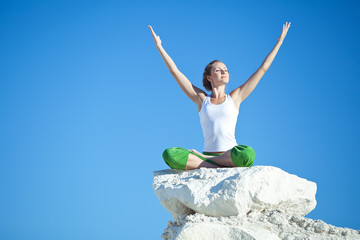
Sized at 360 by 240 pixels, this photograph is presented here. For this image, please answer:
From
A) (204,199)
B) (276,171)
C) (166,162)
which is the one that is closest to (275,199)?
(276,171)

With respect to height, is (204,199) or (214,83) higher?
(214,83)

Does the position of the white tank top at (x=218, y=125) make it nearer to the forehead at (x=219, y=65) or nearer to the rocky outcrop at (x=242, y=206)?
the forehead at (x=219, y=65)

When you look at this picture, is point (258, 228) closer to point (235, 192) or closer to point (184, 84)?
point (235, 192)

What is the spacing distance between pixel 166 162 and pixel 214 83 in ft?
4.75

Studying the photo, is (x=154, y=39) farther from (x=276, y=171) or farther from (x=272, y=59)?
(x=276, y=171)

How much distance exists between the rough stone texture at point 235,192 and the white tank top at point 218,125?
2.37 feet

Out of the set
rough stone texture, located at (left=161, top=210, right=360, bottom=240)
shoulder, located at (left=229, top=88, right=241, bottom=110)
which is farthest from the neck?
rough stone texture, located at (left=161, top=210, right=360, bottom=240)

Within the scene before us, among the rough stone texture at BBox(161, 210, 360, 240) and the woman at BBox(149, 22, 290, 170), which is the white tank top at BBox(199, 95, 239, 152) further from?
the rough stone texture at BBox(161, 210, 360, 240)

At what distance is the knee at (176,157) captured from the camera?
473 cm

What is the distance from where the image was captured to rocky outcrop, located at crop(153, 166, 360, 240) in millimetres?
3666

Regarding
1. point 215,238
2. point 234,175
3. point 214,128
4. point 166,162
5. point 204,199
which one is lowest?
point 215,238

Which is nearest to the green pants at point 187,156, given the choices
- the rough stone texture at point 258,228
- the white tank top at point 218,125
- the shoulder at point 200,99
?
the white tank top at point 218,125

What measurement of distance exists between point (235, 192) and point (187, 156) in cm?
108

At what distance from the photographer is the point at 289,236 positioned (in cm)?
370
